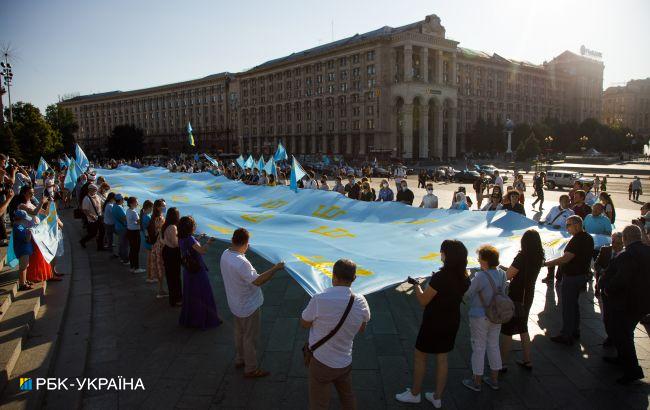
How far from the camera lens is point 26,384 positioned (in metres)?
5.67

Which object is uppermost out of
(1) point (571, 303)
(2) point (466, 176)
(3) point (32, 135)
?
(3) point (32, 135)

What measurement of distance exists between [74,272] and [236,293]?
7543 millimetres

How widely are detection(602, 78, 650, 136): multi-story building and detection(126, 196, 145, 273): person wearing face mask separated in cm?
18721

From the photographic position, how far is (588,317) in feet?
25.8

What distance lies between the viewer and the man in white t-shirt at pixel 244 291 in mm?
5332

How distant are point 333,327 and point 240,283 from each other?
5.91 feet

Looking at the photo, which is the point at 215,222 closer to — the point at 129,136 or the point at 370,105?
the point at 370,105

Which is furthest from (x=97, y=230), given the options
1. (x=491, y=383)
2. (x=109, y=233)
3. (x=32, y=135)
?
(x=32, y=135)

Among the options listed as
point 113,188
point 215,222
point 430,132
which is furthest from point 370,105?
point 215,222

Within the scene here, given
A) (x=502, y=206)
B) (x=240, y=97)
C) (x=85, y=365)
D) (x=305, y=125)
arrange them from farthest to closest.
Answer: (x=240, y=97) → (x=305, y=125) → (x=502, y=206) → (x=85, y=365)

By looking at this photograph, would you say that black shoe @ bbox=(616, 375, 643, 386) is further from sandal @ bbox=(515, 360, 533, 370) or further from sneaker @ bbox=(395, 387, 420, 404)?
sneaker @ bbox=(395, 387, 420, 404)

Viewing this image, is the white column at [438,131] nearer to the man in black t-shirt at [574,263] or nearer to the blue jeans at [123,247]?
the blue jeans at [123,247]

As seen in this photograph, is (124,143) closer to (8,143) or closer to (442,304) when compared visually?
(8,143)

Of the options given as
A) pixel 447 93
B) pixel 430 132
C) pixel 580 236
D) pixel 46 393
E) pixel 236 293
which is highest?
pixel 447 93
